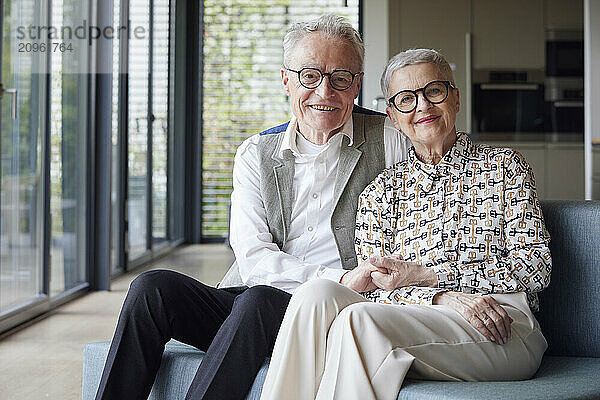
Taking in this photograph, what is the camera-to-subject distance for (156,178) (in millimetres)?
6719

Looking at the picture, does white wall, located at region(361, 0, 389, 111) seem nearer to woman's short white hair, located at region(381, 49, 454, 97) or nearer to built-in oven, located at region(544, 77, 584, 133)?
built-in oven, located at region(544, 77, 584, 133)

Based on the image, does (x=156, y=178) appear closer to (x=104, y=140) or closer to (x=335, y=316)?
(x=104, y=140)

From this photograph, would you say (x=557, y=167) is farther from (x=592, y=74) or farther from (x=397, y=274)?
(x=397, y=274)

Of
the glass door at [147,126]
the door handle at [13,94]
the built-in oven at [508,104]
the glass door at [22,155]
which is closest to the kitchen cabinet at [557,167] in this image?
the built-in oven at [508,104]

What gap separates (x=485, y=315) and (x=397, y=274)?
0.79ft

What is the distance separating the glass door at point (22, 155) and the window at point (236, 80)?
3896 mm

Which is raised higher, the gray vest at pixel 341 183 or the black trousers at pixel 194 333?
the gray vest at pixel 341 183

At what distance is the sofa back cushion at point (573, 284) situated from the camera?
2.05 meters

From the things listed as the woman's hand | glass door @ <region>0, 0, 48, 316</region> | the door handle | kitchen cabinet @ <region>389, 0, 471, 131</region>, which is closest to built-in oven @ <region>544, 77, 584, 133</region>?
kitchen cabinet @ <region>389, 0, 471, 131</region>

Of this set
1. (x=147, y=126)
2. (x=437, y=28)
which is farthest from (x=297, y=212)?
(x=147, y=126)

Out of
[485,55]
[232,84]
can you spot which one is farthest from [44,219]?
[232,84]

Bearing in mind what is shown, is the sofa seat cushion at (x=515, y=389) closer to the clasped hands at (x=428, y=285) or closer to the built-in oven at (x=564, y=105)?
the clasped hands at (x=428, y=285)

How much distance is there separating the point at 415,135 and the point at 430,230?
0.26 metres

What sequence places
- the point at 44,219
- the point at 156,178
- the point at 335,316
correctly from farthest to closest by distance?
1. the point at 156,178
2. the point at 44,219
3. the point at 335,316
